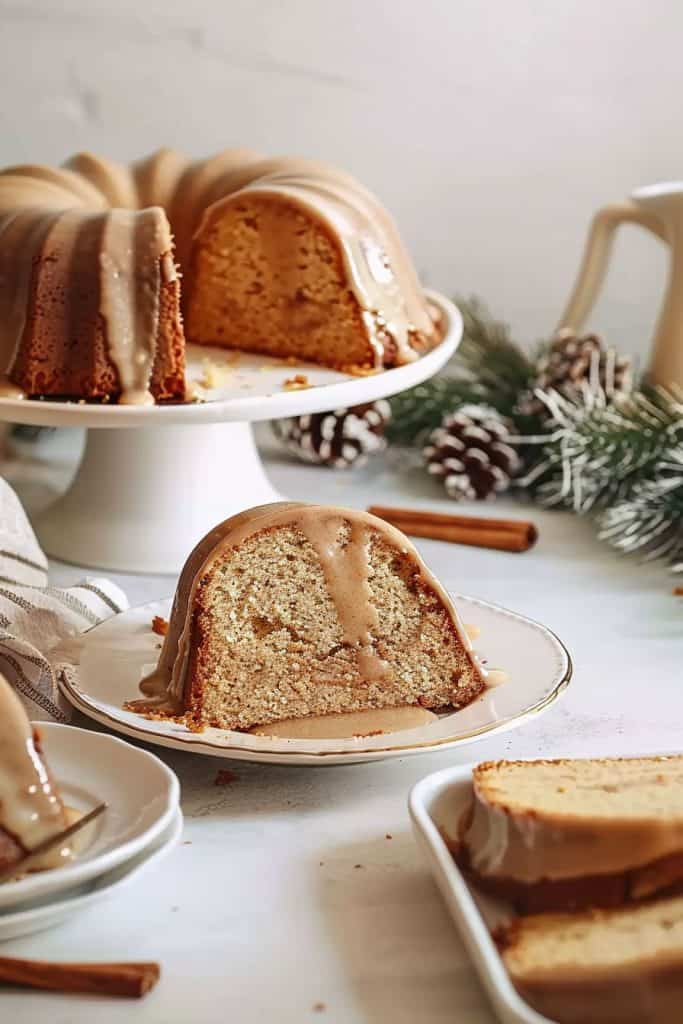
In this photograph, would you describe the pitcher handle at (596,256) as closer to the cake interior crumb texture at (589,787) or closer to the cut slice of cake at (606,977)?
the cake interior crumb texture at (589,787)

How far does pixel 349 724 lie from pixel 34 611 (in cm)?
31

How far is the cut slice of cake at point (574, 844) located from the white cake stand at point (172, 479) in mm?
670

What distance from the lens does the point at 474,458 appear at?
5.63 feet

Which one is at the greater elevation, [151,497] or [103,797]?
[103,797]

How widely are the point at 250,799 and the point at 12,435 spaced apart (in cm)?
105

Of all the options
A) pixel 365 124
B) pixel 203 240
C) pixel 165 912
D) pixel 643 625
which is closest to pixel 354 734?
pixel 165 912

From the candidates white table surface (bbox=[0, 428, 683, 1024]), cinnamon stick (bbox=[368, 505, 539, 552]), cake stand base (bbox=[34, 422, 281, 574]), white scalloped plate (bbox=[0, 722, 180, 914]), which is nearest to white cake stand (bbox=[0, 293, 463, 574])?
cake stand base (bbox=[34, 422, 281, 574])

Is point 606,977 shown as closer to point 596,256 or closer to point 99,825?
point 99,825

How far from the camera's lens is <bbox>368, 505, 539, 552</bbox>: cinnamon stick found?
1.54 metres

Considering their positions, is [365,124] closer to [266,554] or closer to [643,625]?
[643,625]

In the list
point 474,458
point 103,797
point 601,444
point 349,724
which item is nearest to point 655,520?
point 601,444

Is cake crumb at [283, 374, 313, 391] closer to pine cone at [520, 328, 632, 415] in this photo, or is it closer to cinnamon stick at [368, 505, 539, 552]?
cinnamon stick at [368, 505, 539, 552]

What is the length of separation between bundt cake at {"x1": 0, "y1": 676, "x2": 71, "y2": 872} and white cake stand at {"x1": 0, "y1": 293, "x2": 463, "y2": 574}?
26.0 inches

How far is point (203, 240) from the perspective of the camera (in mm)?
1586
